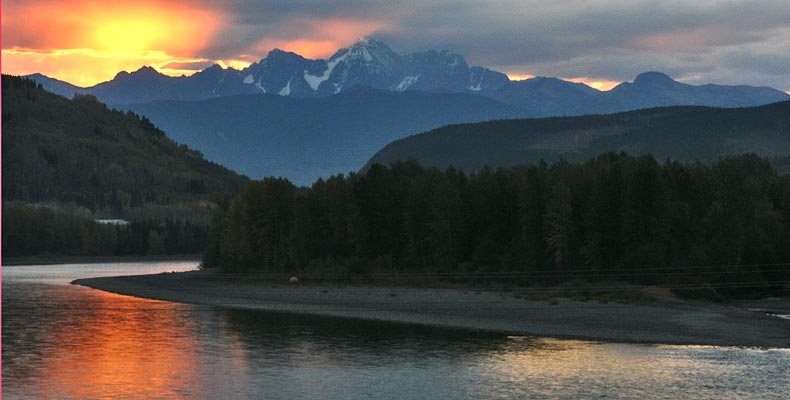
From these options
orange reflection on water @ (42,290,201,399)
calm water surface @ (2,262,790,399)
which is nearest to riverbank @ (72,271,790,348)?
calm water surface @ (2,262,790,399)

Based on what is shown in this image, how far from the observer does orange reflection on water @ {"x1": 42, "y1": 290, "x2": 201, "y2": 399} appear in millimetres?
57284

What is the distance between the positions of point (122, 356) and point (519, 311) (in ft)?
151

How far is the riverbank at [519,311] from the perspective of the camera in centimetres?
8450

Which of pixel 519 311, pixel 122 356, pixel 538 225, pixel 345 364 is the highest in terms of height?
pixel 538 225

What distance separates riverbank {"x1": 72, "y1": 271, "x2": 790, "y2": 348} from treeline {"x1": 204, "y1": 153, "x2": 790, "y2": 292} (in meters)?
14.8

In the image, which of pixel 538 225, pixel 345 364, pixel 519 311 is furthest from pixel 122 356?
pixel 538 225

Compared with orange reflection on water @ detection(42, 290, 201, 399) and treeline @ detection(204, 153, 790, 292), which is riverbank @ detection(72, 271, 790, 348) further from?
orange reflection on water @ detection(42, 290, 201, 399)

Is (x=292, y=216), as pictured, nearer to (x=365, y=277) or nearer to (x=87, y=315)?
(x=365, y=277)

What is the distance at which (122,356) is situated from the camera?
71375mm

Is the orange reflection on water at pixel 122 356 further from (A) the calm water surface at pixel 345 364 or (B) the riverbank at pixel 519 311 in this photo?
(B) the riverbank at pixel 519 311

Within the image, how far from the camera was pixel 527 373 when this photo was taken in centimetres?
6228

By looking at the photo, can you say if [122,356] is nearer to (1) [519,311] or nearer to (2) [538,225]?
(1) [519,311]

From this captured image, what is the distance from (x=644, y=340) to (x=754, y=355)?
37.7ft

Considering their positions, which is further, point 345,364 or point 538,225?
point 538,225
